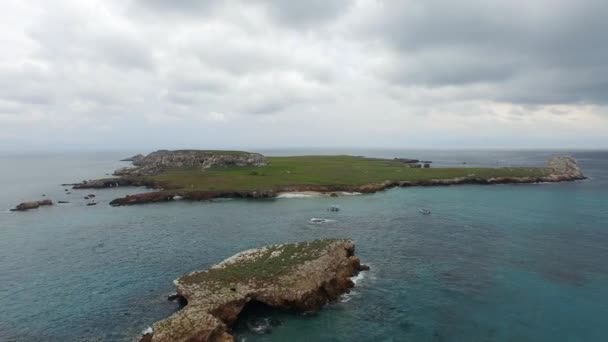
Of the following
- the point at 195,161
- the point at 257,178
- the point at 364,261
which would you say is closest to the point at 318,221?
the point at 364,261

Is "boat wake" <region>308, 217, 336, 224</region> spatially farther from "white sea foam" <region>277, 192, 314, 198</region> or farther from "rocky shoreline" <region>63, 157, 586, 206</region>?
"rocky shoreline" <region>63, 157, 586, 206</region>

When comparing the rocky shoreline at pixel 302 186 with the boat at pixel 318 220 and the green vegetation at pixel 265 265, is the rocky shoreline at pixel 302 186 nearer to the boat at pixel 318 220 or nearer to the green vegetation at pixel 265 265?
the boat at pixel 318 220

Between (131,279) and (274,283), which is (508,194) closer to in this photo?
(274,283)

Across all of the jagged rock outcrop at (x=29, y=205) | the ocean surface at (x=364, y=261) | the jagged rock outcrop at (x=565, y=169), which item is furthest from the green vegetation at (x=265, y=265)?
the jagged rock outcrop at (x=565, y=169)

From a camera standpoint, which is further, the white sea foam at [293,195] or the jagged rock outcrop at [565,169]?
the jagged rock outcrop at [565,169]

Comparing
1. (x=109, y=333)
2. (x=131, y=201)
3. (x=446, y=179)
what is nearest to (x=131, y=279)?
(x=109, y=333)

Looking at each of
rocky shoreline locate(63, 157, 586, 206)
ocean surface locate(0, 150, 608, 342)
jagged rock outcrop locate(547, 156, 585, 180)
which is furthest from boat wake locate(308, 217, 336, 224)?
jagged rock outcrop locate(547, 156, 585, 180)

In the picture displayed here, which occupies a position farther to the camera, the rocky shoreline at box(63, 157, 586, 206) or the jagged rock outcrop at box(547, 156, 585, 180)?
the jagged rock outcrop at box(547, 156, 585, 180)
